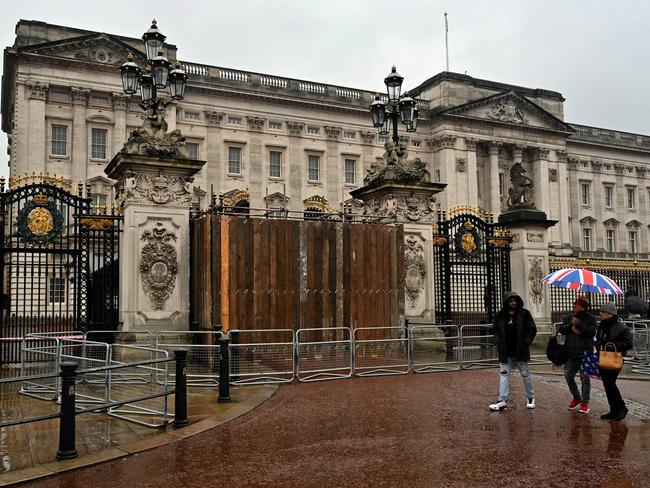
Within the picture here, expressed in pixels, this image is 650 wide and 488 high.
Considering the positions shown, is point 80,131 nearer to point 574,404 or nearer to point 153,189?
point 153,189

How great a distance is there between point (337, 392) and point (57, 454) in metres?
5.13

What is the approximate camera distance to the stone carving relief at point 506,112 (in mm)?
62625

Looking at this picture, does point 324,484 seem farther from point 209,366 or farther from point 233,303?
point 233,303

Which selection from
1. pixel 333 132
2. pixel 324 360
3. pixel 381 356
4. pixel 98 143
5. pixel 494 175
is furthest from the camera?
pixel 494 175

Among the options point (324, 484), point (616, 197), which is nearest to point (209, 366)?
point (324, 484)

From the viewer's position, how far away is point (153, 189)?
41.8 ft

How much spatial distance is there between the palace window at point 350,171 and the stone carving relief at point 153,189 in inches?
1695

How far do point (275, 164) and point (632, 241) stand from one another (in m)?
46.8

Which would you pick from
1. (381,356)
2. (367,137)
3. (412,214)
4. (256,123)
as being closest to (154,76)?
(412,214)

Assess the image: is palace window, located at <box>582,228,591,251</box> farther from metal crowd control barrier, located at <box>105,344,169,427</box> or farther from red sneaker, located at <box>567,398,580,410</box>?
metal crowd control barrier, located at <box>105,344,169,427</box>

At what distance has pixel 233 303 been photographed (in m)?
12.5

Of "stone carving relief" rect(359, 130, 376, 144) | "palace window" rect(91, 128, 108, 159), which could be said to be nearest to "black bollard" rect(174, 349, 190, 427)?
"palace window" rect(91, 128, 108, 159)

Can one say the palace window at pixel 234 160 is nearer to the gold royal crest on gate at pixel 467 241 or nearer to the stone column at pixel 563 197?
the stone column at pixel 563 197

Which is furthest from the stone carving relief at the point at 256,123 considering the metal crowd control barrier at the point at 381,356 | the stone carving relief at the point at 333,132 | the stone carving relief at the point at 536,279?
the metal crowd control barrier at the point at 381,356
